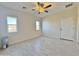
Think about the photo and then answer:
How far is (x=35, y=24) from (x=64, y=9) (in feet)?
2.14

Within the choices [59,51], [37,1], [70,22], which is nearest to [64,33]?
[70,22]

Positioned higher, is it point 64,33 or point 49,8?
point 49,8

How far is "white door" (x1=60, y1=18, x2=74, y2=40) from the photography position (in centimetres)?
178

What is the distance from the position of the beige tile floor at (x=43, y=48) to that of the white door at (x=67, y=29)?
115 millimetres

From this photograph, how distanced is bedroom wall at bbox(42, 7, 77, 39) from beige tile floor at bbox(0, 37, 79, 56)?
0.13m

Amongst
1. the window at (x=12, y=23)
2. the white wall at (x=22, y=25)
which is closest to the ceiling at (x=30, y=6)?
the white wall at (x=22, y=25)

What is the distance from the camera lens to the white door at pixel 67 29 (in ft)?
5.85

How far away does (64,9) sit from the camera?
174 centimetres

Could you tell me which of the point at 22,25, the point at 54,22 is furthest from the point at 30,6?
the point at 54,22

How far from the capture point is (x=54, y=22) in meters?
1.94

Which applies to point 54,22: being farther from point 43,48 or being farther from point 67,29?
point 43,48

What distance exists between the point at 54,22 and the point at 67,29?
0.30 meters

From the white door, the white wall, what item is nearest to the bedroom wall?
the white door

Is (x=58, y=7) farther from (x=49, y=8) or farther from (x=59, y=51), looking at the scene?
(x=59, y=51)
